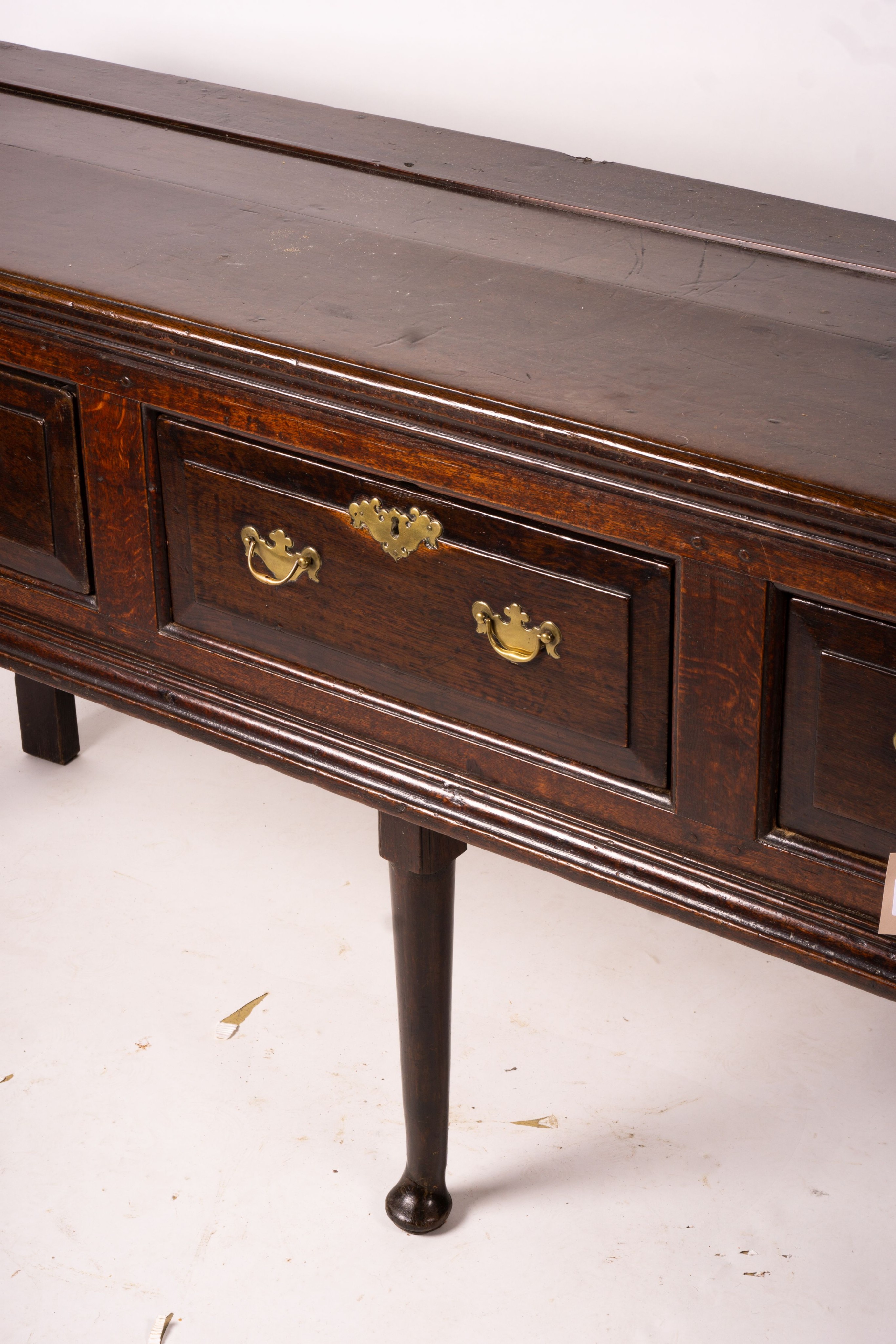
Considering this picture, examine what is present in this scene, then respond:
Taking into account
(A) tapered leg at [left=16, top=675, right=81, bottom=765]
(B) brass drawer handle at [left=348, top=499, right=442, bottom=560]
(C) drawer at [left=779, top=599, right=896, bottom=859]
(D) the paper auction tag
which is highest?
(B) brass drawer handle at [left=348, top=499, right=442, bottom=560]

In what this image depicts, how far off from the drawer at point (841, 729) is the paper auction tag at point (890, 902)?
1 centimetres

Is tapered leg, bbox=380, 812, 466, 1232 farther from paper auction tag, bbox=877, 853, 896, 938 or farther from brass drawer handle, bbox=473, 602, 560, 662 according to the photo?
paper auction tag, bbox=877, 853, 896, 938

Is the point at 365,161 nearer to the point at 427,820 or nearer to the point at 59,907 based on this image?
the point at 427,820

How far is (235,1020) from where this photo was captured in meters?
1.64

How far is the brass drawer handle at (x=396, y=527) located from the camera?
994 millimetres

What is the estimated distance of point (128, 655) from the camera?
1214 mm

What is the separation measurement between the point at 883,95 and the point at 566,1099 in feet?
3.26

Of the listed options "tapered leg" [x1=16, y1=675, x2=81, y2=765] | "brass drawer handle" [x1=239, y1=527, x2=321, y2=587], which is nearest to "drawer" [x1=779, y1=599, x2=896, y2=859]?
"brass drawer handle" [x1=239, y1=527, x2=321, y2=587]

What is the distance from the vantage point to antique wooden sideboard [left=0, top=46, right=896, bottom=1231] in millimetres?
894

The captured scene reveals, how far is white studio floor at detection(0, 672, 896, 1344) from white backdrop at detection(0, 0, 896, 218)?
2.76 feet

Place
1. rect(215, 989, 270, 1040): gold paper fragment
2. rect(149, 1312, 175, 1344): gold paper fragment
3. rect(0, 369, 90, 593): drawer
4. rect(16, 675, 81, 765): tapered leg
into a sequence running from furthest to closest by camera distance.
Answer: rect(16, 675, 81, 765): tapered leg < rect(215, 989, 270, 1040): gold paper fragment < rect(149, 1312, 175, 1344): gold paper fragment < rect(0, 369, 90, 593): drawer

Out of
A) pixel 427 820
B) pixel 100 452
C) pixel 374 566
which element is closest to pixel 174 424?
pixel 100 452

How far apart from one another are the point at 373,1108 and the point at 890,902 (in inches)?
31.0

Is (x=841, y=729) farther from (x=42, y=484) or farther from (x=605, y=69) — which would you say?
(x=605, y=69)
